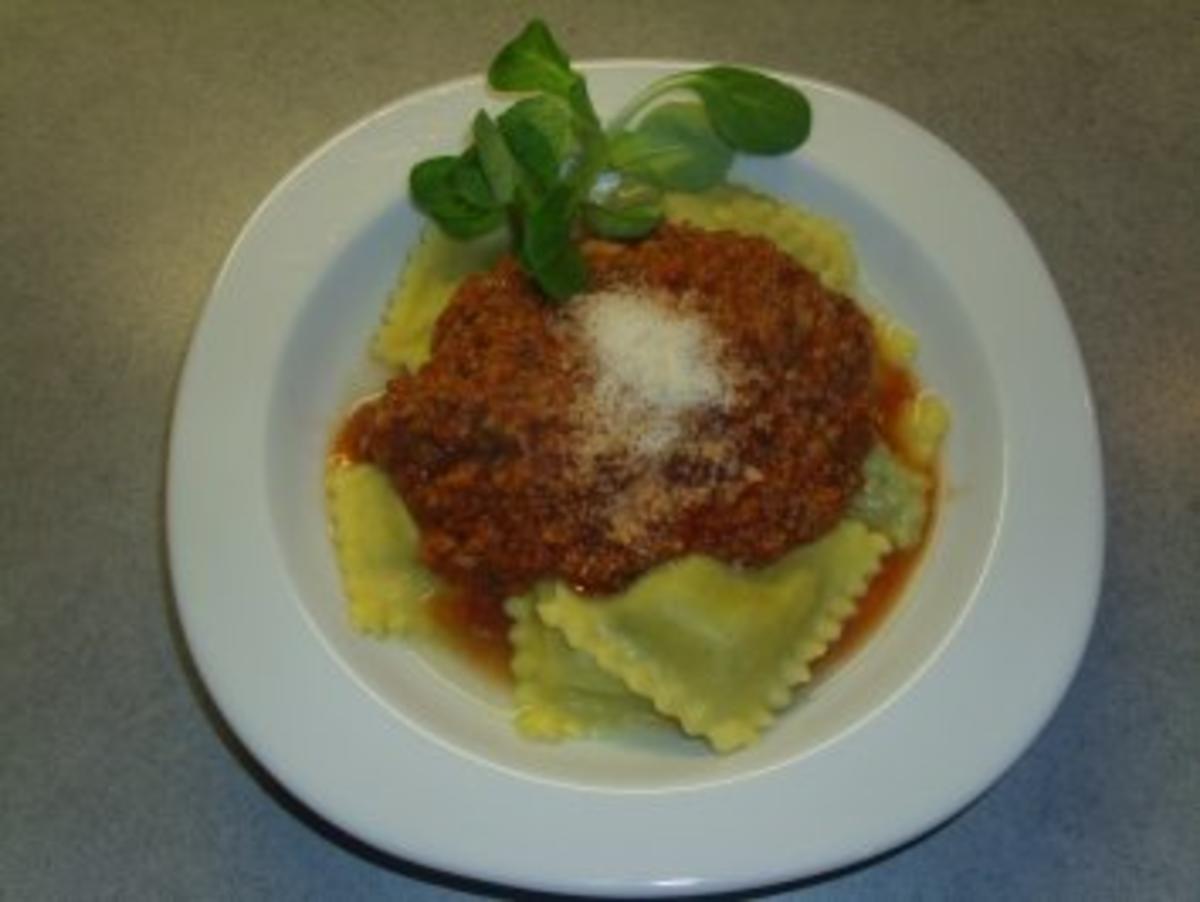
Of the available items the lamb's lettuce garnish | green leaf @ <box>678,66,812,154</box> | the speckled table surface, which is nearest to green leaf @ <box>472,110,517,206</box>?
the lamb's lettuce garnish

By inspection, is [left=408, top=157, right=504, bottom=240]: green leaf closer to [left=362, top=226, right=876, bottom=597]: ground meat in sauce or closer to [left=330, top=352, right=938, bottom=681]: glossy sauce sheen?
[left=362, top=226, right=876, bottom=597]: ground meat in sauce

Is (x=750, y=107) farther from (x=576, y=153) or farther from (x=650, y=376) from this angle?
(x=650, y=376)

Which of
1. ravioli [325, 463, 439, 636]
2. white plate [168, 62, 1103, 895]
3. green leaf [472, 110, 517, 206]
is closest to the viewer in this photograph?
white plate [168, 62, 1103, 895]

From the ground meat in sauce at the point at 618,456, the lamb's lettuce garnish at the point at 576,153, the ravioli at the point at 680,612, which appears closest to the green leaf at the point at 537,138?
the lamb's lettuce garnish at the point at 576,153

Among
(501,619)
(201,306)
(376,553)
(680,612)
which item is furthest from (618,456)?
(201,306)

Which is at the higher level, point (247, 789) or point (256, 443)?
point (256, 443)

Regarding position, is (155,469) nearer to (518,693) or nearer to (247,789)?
(247,789)

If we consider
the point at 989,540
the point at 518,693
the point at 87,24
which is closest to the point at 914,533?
the point at 989,540
